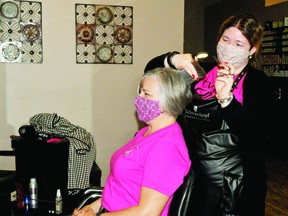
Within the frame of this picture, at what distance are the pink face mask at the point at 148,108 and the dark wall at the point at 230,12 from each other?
17.0 feet

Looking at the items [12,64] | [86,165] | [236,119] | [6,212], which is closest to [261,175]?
[236,119]

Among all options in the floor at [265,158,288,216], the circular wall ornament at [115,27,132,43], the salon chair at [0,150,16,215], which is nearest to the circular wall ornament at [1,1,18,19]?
the circular wall ornament at [115,27,132,43]

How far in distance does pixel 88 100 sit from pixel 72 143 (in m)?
0.62

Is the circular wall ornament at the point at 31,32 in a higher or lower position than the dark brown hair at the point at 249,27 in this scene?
higher

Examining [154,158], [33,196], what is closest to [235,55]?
[154,158]

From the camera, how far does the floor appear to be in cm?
372

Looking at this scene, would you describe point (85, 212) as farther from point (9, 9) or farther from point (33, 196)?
point (9, 9)

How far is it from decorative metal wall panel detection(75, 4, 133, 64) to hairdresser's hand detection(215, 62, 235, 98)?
220 centimetres

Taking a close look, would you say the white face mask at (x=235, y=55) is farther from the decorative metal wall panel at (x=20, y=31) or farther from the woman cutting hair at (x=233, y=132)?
the decorative metal wall panel at (x=20, y=31)

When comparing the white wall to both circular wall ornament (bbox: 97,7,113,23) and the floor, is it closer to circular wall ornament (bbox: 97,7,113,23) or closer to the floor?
circular wall ornament (bbox: 97,7,113,23)

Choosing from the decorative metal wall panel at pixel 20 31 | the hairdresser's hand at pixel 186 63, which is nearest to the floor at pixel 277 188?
the hairdresser's hand at pixel 186 63

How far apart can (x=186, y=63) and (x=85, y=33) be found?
2.02m

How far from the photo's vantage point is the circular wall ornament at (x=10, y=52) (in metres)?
3.31

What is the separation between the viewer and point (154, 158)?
4.82ft
